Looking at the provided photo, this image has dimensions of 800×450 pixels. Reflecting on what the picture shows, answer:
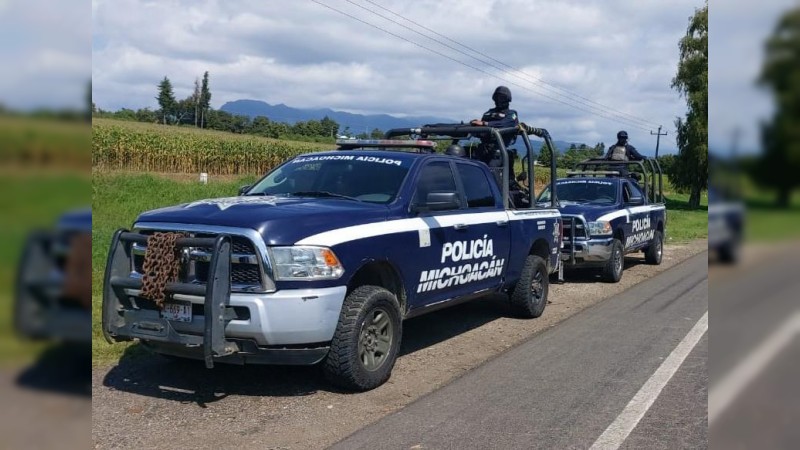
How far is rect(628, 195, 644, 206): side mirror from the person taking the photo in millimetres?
13398

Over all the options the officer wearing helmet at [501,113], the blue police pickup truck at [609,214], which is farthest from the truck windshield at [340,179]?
the blue police pickup truck at [609,214]

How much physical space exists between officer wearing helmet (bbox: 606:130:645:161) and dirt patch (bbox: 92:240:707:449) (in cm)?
934

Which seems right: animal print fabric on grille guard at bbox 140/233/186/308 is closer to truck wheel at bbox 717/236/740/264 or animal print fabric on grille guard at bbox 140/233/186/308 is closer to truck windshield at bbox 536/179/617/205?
truck wheel at bbox 717/236/740/264

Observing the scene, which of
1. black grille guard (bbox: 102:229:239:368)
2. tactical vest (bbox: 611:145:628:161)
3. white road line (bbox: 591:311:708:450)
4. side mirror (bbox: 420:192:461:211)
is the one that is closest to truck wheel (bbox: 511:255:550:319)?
white road line (bbox: 591:311:708:450)

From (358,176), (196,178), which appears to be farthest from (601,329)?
(196,178)

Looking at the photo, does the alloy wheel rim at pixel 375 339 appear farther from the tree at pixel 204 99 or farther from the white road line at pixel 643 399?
the tree at pixel 204 99

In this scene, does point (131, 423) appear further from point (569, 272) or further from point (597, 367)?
point (569, 272)

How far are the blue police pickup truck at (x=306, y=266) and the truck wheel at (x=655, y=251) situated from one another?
8.97 meters

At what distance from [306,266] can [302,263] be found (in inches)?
1.4

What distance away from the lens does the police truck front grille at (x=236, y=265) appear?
4.86m

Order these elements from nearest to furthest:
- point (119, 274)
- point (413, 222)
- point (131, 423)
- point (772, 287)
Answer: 1. point (772, 287)
2. point (131, 423)
3. point (119, 274)
4. point (413, 222)

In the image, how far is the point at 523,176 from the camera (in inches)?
381

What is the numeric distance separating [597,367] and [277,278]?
3.04 metres

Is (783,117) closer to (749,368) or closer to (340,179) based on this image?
(749,368)
